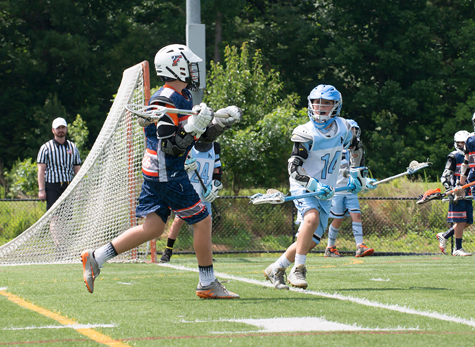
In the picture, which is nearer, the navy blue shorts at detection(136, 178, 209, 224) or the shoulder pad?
the navy blue shorts at detection(136, 178, 209, 224)

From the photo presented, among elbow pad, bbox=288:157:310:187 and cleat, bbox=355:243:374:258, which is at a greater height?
elbow pad, bbox=288:157:310:187

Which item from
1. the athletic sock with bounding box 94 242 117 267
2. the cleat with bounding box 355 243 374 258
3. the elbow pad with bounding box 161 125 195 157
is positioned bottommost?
the cleat with bounding box 355 243 374 258

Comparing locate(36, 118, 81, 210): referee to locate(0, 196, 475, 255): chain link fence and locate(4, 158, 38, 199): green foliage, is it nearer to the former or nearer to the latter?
locate(0, 196, 475, 255): chain link fence

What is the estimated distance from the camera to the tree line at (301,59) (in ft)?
96.8

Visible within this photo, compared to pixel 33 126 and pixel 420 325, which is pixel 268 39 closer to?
pixel 33 126

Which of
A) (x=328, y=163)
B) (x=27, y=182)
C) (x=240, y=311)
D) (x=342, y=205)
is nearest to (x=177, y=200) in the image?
(x=240, y=311)

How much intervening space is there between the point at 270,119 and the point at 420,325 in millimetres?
12008

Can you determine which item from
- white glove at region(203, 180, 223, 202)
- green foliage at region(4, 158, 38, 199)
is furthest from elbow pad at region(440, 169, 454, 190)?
green foliage at region(4, 158, 38, 199)

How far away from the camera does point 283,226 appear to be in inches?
603

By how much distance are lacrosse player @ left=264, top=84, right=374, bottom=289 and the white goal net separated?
322cm

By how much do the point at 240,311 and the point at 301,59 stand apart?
95.6 ft

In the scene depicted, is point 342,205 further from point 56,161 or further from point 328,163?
point 328,163

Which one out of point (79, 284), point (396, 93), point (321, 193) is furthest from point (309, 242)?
point (396, 93)

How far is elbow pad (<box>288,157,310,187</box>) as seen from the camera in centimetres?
582
